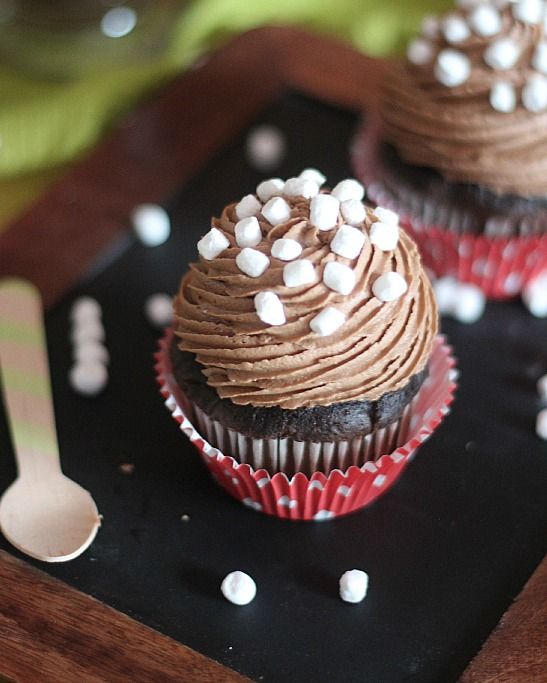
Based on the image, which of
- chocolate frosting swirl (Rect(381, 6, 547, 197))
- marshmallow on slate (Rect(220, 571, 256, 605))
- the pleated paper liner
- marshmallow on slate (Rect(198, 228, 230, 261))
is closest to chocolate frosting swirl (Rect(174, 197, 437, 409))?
marshmallow on slate (Rect(198, 228, 230, 261))

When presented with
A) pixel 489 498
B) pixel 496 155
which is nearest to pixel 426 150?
pixel 496 155

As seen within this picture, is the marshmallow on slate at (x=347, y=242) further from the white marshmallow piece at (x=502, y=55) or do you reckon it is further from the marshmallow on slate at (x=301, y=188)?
the white marshmallow piece at (x=502, y=55)

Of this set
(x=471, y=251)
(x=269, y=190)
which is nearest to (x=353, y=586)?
(x=269, y=190)

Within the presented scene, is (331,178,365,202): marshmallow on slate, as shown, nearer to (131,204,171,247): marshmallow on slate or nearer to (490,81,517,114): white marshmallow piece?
(490,81,517,114): white marshmallow piece

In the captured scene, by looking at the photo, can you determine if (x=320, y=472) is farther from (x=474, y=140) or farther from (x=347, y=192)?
(x=474, y=140)

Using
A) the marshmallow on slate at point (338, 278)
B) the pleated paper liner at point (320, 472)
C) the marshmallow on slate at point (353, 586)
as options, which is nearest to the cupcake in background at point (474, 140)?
the pleated paper liner at point (320, 472)

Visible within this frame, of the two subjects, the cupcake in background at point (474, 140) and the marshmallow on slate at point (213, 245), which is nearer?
the marshmallow on slate at point (213, 245)
